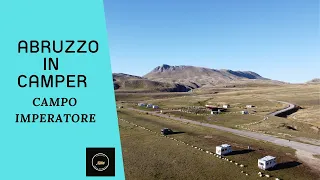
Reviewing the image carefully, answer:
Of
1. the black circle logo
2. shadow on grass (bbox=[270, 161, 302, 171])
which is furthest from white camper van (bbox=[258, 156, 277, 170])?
the black circle logo

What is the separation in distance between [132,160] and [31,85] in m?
36.0

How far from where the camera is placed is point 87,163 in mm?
11578

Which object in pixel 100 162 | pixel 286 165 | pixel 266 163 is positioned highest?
pixel 100 162

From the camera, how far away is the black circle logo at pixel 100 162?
11.4 meters

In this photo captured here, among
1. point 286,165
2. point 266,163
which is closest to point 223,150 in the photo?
point 266,163

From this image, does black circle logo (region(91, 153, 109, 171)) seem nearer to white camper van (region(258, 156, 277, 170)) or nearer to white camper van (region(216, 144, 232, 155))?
white camper van (region(258, 156, 277, 170))

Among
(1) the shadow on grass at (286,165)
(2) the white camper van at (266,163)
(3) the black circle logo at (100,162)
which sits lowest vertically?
(1) the shadow on grass at (286,165)

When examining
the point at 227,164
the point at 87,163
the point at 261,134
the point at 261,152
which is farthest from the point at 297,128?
the point at 87,163

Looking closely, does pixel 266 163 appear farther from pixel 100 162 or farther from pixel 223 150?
pixel 100 162

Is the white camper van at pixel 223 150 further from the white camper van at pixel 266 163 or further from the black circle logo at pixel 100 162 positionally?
the black circle logo at pixel 100 162

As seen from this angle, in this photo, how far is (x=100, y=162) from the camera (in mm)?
11500

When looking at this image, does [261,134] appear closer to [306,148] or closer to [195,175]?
[306,148]

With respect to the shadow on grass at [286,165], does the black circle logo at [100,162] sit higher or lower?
higher

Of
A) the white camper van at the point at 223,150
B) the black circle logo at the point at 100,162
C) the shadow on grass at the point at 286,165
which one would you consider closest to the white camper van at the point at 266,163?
the shadow on grass at the point at 286,165
